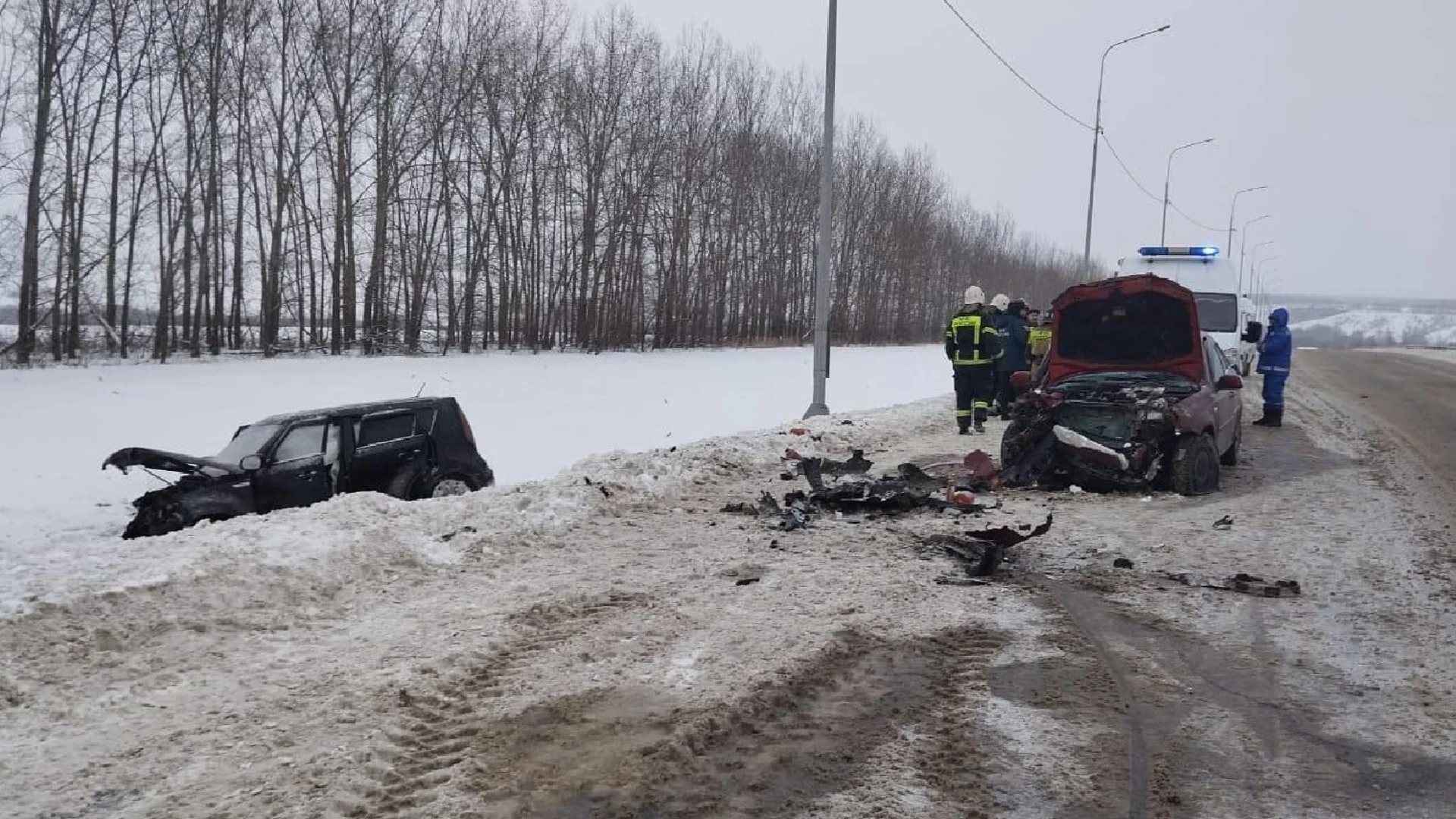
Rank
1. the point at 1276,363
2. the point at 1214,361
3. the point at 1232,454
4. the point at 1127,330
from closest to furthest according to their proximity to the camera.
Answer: the point at 1127,330 < the point at 1214,361 < the point at 1232,454 < the point at 1276,363

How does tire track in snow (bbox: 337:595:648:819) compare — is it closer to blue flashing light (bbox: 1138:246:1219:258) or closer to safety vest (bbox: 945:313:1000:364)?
safety vest (bbox: 945:313:1000:364)

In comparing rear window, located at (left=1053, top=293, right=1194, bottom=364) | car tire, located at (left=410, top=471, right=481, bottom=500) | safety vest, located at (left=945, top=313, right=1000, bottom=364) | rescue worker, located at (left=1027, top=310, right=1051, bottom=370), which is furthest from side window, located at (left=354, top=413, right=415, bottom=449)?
rescue worker, located at (left=1027, top=310, right=1051, bottom=370)

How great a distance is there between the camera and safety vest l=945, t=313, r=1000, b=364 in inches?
525

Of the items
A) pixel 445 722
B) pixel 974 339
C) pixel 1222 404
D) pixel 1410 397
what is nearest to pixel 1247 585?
pixel 1222 404

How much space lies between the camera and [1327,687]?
439 centimetres

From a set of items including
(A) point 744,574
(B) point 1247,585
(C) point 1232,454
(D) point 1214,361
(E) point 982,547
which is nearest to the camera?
(B) point 1247,585

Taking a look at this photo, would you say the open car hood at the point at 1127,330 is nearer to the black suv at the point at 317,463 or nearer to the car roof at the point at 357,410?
the black suv at the point at 317,463

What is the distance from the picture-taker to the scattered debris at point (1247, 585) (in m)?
5.88

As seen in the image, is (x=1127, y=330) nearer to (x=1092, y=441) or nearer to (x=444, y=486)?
(x=1092, y=441)

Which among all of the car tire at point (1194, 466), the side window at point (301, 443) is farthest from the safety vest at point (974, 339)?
the side window at point (301, 443)

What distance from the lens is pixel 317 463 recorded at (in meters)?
8.14

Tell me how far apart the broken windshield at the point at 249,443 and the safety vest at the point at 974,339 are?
8.75m

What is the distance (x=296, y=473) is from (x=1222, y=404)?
8.90 metres

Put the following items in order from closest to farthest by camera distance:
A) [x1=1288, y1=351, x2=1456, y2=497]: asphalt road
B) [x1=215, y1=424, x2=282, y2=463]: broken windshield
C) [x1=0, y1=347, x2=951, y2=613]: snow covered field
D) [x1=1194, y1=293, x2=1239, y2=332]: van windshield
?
[x1=0, y1=347, x2=951, y2=613]: snow covered field → [x1=215, y1=424, x2=282, y2=463]: broken windshield → [x1=1288, y1=351, x2=1456, y2=497]: asphalt road → [x1=1194, y1=293, x2=1239, y2=332]: van windshield
